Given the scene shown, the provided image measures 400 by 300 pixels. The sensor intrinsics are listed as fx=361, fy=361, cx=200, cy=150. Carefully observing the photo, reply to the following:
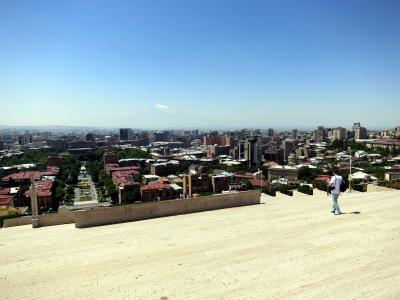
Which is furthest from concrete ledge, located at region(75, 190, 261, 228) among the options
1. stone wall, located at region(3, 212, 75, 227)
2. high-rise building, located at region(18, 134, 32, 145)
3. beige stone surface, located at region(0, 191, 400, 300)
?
high-rise building, located at region(18, 134, 32, 145)

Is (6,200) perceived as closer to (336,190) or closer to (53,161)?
(336,190)

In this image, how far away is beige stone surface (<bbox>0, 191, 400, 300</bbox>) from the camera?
3.69m

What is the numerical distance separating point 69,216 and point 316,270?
465cm

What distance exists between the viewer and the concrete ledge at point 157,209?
6484 millimetres

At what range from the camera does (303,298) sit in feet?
11.5

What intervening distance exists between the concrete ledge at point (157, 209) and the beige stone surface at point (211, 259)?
1.01ft

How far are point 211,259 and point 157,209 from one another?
278cm

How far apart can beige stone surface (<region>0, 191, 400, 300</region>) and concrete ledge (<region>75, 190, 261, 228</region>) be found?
306 mm

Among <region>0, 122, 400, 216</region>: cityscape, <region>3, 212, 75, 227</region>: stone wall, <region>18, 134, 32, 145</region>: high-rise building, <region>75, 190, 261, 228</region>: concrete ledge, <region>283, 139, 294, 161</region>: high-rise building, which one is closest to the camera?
<region>75, 190, 261, 228</region>: concrete ledge

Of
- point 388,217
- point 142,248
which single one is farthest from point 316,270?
point 388,217

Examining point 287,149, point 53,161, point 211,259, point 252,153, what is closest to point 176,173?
point 252,153

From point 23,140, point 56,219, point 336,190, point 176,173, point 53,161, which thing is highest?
point 336,190

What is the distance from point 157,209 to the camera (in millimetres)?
7137

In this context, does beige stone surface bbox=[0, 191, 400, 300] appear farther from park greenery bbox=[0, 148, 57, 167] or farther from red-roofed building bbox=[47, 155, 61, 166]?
park greenery bbox=[0, 148, 57, 167]
